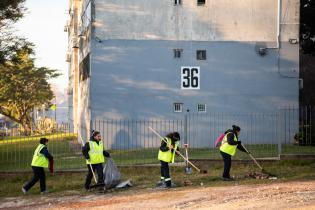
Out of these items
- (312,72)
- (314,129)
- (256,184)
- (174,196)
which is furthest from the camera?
(312,72)

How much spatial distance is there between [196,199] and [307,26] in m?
18.0

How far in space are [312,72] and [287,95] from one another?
7.16m

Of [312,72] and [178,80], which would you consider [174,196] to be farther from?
[312,72]

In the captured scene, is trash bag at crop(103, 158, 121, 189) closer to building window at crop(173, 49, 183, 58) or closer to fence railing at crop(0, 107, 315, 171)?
fence railing at crop(0, 107, 315, 171)

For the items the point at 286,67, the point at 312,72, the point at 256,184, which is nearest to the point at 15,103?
the point at 312,72

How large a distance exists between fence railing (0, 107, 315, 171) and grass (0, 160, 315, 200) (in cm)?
327

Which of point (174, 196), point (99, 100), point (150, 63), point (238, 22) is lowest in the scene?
point (174, 196)

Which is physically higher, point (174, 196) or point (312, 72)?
point (312, 72)

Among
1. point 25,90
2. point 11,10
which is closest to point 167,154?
point 11,10

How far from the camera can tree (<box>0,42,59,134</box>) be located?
51.3 m

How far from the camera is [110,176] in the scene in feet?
53.4

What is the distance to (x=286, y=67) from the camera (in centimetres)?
2678

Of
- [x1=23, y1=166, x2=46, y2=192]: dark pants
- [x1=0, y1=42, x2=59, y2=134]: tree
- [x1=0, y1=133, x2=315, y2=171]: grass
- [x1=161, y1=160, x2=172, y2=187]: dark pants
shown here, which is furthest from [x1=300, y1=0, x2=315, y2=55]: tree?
[x1=0, y1=42, x2=59, y2=134]: tree

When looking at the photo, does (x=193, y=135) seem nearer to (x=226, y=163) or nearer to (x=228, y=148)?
(x=228, y=148)
